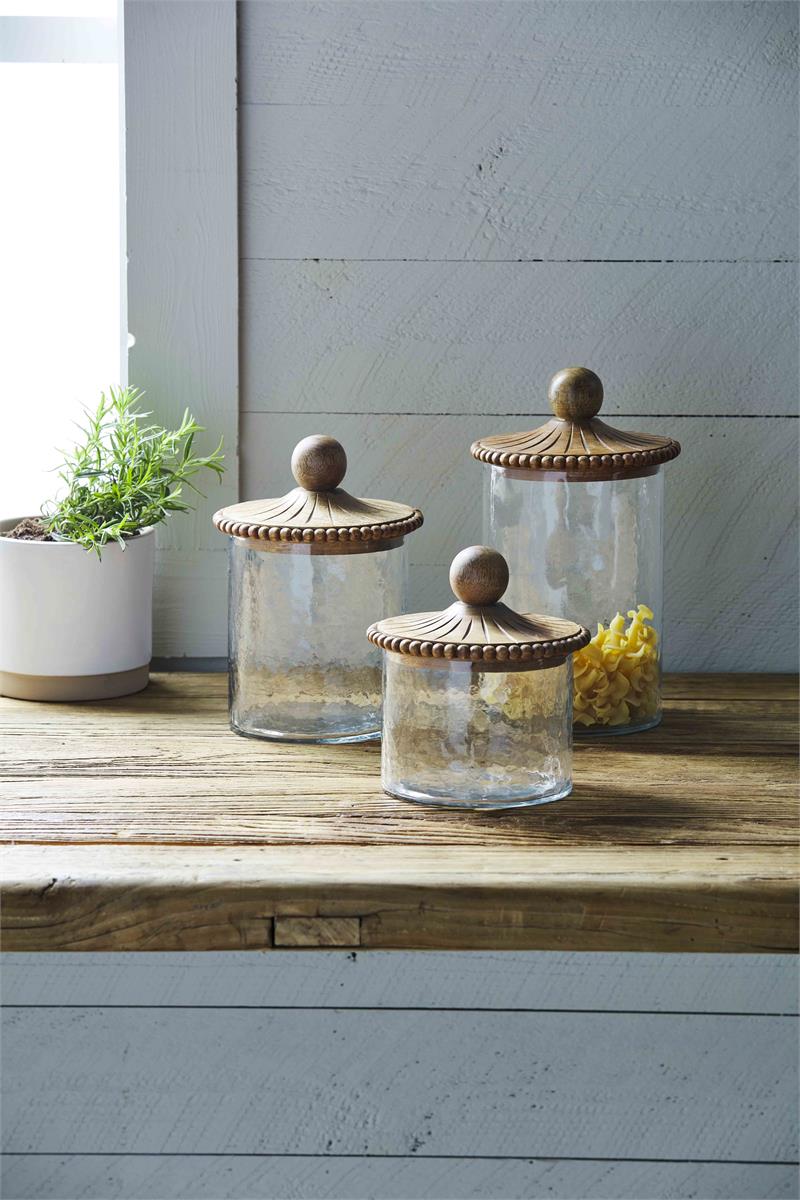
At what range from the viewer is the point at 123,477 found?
1.08 m

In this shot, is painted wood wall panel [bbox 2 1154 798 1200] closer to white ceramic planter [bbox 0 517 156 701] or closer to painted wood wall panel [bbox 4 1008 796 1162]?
painted wood wall panel [bbox 4 1008 796 1162]

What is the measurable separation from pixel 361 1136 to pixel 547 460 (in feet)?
1.56

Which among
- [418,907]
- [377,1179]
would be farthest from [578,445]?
[377,1179]

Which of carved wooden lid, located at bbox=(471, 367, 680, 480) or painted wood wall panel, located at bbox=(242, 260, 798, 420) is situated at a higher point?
painted wood wall panel, located at bbox=(242, 260, 798, 420)

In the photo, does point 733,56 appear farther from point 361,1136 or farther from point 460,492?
point 361,1136

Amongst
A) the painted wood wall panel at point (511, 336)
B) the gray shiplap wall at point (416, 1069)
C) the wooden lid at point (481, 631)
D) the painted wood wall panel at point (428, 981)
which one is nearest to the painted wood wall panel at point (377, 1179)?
the gray shiplap wall at point (416, 1069)

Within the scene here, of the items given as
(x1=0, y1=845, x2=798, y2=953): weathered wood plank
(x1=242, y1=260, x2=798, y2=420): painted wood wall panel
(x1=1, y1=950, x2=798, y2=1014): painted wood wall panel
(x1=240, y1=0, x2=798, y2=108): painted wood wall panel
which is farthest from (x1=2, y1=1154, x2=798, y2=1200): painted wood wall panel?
(x1=240, y1=0, x2=798, y2=108): painted wood wall panel

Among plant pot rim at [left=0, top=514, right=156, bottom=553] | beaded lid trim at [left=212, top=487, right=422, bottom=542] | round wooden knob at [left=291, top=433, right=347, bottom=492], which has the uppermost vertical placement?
round wooden knob at [left=291, top=433, right=347, bottom=492]

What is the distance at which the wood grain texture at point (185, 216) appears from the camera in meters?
1.08

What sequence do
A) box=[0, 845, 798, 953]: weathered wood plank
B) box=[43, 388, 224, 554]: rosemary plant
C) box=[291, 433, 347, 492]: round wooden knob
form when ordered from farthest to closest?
box=[43, 388, 224, 554]: rosemary plant, box=[291, 433, 347, 492]: round wooden knob, box=[0, 845, 798, 953]: weathered wood plank

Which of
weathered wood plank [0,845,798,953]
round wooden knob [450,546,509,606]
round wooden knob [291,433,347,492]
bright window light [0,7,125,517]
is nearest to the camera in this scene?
weathered wood plank [0,845,798,953]

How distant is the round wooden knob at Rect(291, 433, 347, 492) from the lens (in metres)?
0.95

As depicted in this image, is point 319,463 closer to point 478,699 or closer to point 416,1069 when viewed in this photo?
point 478,699

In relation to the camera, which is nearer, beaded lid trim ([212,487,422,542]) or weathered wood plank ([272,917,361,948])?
weathered wood plank ([272,917,361,948])
